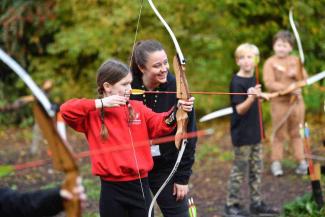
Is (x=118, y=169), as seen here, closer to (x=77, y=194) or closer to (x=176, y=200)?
(x=176, y=200)

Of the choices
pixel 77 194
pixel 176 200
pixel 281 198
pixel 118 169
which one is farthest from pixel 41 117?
pixel 281 198

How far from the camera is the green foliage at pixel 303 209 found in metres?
5.45

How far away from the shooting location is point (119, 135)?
12.1 ft

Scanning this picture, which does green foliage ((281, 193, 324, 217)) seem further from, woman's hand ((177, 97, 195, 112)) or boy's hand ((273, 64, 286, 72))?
woman's hand ((177, 97, 195, 112))

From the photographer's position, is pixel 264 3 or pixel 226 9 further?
pixel 226 9

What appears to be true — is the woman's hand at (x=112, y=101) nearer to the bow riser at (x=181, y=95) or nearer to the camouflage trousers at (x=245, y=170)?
the bow riser at (x=181, y=95)

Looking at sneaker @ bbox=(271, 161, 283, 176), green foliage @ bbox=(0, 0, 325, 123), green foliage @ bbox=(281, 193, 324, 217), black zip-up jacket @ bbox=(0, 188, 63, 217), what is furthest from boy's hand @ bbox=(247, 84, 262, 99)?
green foliage @ bbox=(0, 0, 325, 123)

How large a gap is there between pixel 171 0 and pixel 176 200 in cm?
634

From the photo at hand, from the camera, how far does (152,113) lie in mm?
3783

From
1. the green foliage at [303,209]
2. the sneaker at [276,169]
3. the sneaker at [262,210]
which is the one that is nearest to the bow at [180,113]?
the green foliage at [303,209]

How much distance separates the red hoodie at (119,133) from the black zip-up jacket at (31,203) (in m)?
0.84

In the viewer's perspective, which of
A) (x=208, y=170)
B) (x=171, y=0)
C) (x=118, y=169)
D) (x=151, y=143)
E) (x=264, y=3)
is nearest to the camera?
(x=118, y=169)

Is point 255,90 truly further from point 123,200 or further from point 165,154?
point 123,200

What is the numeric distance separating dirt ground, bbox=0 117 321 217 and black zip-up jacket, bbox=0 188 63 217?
3358 mm
